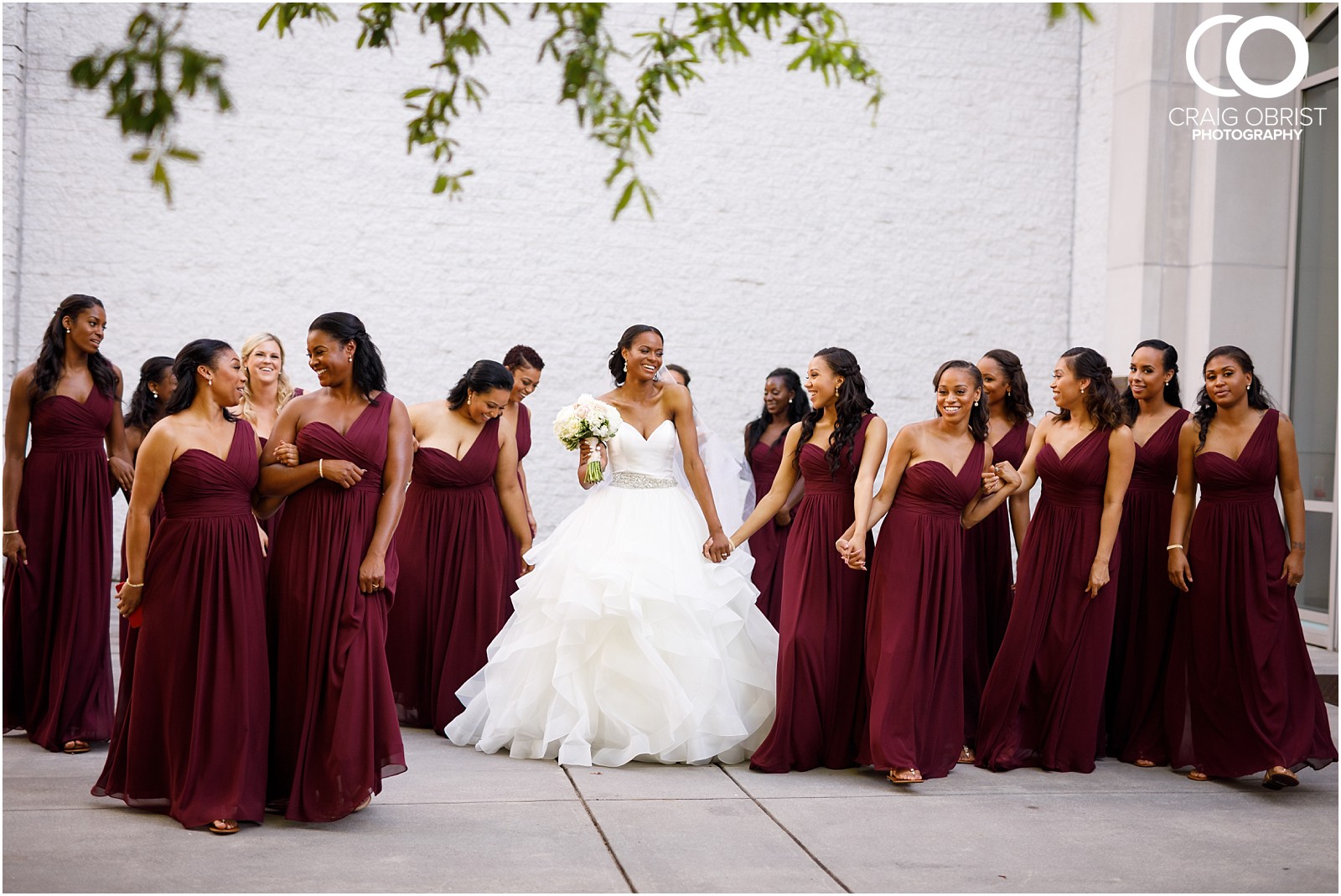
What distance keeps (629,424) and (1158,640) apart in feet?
8.92

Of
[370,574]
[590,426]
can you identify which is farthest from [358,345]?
[590,426]

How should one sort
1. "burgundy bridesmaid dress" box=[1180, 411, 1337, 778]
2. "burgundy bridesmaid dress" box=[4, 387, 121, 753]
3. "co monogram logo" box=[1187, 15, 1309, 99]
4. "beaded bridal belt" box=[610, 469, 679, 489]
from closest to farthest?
1. "burgundy bridesmaid dress" box=[1180, 411, 1337, 778]
2. "burgundy bridesmaid dress" box=[4, 387, 121, 753]
3. "beaded bridal belt" box=[610, 469, 679, 489]
4. "co monogram logo" box=[1187, 15, 1309, 99]

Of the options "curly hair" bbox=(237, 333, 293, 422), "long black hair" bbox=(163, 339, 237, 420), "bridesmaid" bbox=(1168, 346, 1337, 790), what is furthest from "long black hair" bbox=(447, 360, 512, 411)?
"bridesmaid" bbox=(1168, 346, 1337, 790)

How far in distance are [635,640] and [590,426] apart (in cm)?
108

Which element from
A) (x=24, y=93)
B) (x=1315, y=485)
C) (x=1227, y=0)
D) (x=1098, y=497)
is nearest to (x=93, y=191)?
(x=24, y=93)

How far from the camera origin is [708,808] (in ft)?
16.4

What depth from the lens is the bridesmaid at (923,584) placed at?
5445mm

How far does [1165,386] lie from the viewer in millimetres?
6328

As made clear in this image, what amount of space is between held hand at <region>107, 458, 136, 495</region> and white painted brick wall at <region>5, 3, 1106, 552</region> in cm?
427

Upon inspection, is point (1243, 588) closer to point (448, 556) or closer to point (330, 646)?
point (448, 556)

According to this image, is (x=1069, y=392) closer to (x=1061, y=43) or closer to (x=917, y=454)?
(x=917, y=454)

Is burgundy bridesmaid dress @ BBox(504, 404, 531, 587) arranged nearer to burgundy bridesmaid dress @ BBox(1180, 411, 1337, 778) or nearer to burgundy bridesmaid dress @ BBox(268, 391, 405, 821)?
burgundy bridesmaid dress @ BBox(268, 391, 405, 821)

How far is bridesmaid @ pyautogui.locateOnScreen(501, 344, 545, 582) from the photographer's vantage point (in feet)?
23.1

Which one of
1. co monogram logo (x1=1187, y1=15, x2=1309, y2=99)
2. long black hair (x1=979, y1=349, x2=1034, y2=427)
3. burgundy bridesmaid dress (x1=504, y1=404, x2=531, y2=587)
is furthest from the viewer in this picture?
co monogram logo (x1=1187, y1=15, x2=1309, y2=99)
